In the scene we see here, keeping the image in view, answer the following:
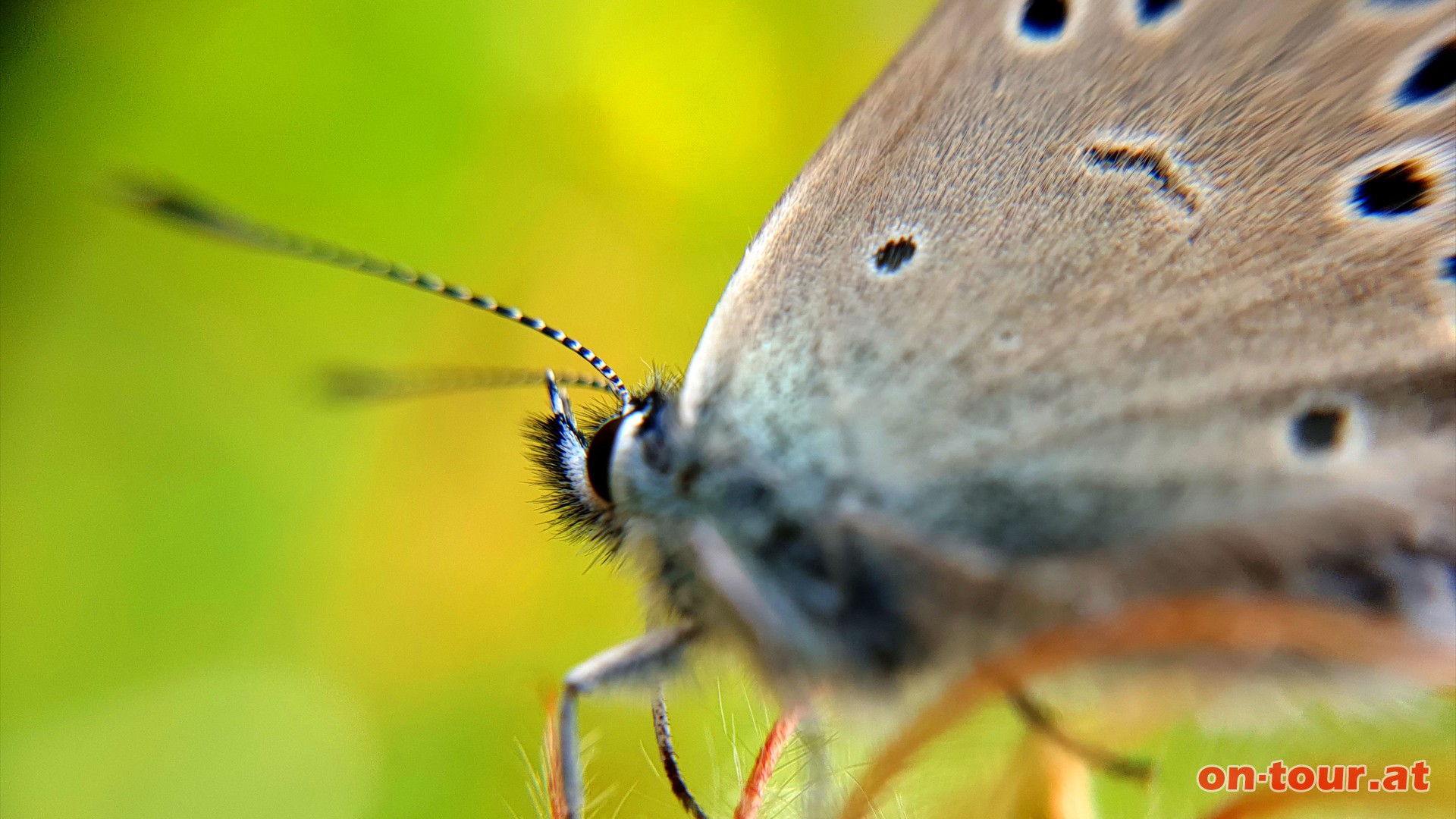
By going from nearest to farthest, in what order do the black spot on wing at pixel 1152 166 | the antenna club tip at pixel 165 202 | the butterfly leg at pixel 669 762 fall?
the antenna club tip at pixel 165 202 < the black spot on wing at pixel 1152 166 < the butterfly leg at pixel 669 762

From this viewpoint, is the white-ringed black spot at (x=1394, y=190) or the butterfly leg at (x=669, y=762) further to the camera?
the butterfly leg at (x=669, y=762)

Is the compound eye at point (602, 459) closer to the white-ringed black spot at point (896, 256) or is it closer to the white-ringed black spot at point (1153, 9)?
the white-ringed black spot at point (896, 256)

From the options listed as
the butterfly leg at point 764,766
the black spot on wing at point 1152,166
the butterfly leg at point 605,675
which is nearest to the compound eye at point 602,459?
the butterfly leg at point 605,675

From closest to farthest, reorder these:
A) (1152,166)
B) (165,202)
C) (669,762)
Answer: (165,202)
(1152,166)
(669,762)

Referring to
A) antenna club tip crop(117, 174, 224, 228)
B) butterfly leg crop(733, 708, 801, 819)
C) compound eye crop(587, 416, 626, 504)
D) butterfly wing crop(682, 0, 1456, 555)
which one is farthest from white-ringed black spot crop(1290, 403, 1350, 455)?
antenna club tip crop(117, 174, 224, 228)

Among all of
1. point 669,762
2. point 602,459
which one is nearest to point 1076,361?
point 602,459

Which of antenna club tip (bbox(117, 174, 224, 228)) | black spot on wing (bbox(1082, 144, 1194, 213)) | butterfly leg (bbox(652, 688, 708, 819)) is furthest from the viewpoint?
butterfly leg (bbox(652, 688, 708, 819))

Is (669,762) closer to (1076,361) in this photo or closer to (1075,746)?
(1075,746)

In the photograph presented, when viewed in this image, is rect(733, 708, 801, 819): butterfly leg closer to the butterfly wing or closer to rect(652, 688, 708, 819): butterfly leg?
rect(652, 688, 708, 819): butterfly leg
